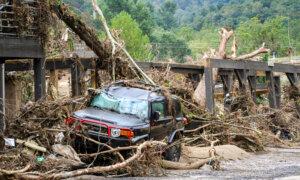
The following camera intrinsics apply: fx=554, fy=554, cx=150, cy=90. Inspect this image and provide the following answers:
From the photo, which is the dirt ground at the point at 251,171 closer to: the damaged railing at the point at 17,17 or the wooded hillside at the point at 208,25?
the damaged railing at the point at 17,17

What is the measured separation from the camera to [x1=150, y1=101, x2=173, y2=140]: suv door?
43.3 ft

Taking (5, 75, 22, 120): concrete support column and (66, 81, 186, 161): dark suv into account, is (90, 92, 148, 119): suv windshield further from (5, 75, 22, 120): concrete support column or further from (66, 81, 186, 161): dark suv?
(5, 75, 22, 120): concrete support column

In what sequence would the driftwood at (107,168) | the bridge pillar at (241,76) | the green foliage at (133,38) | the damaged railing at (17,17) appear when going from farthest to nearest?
the green foliage at (133,38), the bridge pillar at (241,76), the damaged railing at (17,17), the driftwood at (107,168)

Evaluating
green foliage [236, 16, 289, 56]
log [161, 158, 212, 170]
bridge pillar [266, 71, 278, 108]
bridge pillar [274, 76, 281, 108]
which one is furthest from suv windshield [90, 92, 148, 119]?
green foliage [236, 16, 289, 56]

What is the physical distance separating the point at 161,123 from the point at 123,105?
3.62ft

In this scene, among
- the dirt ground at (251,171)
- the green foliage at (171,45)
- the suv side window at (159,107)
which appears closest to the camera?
the dirt ground at (251,171)

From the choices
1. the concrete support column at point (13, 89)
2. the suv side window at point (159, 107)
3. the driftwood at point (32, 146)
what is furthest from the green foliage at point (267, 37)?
the driftwood at point (32, 146)

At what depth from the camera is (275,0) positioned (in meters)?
126

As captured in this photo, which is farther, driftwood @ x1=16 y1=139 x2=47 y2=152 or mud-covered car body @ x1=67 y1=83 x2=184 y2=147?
driftwood @ x1=16 y1=139 x2=47 y2=152

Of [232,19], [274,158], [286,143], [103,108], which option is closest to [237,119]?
[274,158]

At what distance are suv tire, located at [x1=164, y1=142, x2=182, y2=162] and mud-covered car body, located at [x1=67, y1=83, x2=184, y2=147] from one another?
0.69 feet

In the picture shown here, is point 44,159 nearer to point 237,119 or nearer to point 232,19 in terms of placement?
point 237,119

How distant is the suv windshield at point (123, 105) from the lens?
1315 cm

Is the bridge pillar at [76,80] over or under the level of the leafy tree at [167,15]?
under
